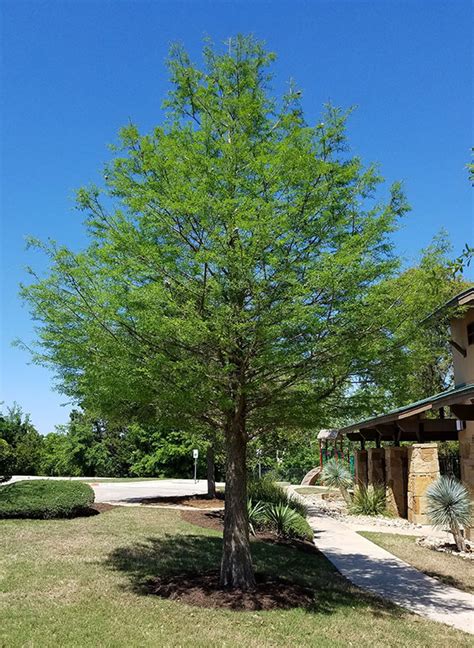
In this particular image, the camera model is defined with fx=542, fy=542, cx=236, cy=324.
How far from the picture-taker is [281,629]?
264 inches

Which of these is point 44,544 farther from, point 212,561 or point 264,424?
point 264,424

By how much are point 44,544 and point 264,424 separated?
5674 millimetres

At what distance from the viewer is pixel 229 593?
26.9ft

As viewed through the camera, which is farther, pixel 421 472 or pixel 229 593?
pixel 421 472

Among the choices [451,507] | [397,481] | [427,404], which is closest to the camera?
[451,507]

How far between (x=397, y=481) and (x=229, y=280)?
14.5 metres

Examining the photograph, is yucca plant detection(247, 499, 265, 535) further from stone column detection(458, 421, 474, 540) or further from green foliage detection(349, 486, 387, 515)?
green foliage detection(349, 486, 387, 515)

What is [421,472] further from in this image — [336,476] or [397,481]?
[336,476]

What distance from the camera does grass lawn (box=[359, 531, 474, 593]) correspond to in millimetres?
10206

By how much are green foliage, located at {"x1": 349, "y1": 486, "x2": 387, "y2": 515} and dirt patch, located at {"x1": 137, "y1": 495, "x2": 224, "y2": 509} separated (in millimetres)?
4961

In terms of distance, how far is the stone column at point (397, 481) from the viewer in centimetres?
1911

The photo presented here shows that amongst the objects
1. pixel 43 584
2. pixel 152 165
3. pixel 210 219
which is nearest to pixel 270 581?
pixel 43 584

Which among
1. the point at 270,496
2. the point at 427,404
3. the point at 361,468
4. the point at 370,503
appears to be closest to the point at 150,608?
the point at 270,496

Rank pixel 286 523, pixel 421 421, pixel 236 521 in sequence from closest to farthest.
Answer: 1. pixel 236 521
2. pixel 286 523
3. pixel 421 421
